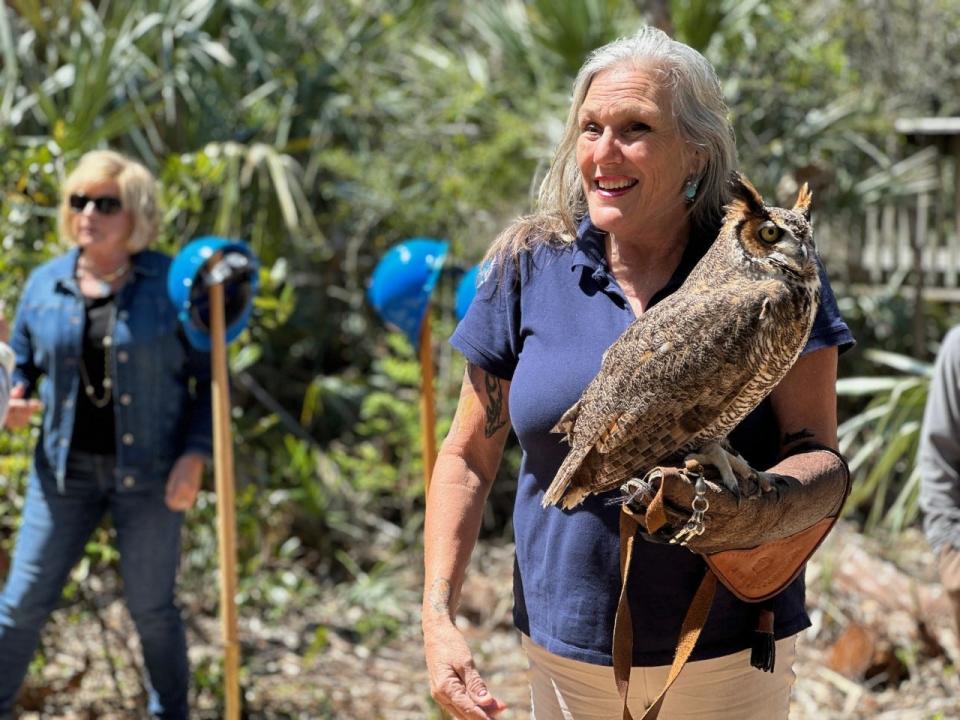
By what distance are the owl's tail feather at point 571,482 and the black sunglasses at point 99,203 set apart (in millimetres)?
2210

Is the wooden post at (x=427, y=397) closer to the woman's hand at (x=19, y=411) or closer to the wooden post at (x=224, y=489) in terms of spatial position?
the wooden post at (x=224, y=489)

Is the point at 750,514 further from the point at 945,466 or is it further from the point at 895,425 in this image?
the point at 895,425

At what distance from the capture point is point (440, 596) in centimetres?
206

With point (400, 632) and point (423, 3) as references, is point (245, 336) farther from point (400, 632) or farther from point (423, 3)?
point (423, 3)

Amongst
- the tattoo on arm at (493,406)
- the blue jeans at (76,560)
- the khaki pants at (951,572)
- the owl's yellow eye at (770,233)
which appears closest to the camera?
the owl's yellow eye at (770,233)

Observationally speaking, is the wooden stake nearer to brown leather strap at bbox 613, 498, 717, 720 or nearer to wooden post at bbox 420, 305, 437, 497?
wooden post at bbox 420, 305, 437, 497

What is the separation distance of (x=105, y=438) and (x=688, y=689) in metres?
2.25

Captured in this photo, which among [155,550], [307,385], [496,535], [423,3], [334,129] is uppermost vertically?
[423,3]

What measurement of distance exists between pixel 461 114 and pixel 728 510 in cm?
509

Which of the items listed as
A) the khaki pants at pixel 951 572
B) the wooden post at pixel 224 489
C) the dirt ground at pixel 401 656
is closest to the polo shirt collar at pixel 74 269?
the wooden post at pixel 224 489

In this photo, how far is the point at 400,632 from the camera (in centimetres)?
522

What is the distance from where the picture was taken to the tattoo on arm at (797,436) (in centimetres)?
193

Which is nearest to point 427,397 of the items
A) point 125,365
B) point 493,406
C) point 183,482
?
point 183,482

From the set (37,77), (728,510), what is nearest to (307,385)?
(37,77)
